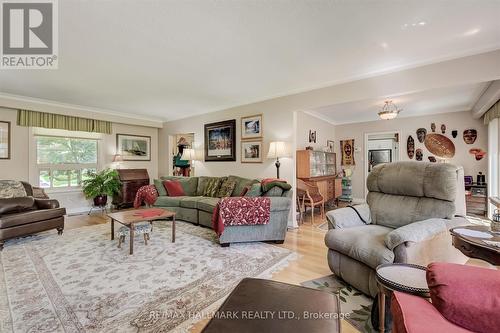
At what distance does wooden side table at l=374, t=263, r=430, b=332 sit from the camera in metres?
1.24

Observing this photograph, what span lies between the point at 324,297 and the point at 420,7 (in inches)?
92.3

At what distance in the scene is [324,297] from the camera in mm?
1172

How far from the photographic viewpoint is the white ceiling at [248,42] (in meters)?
1.94

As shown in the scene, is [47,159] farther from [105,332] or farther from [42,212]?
[105,332]

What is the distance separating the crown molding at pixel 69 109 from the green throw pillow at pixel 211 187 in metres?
3.01

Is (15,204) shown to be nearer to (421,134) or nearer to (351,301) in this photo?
(351,301)

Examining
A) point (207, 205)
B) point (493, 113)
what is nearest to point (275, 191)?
point (207, 205)

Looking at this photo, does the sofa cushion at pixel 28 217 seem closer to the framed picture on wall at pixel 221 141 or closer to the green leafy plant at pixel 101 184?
the green leafy plant at pixel 101 184

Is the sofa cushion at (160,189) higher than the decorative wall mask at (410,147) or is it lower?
lower

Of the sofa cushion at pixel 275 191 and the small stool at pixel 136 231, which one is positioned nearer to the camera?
the small stool at pixel 136 231

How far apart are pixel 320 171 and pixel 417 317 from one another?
4575 millimetres

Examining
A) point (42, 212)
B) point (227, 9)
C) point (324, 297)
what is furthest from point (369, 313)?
point (42, 212)

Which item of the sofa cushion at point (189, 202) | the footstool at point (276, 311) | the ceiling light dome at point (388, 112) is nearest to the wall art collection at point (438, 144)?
the ceiling light dome at point (388, 112)

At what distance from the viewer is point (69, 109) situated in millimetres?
5016
